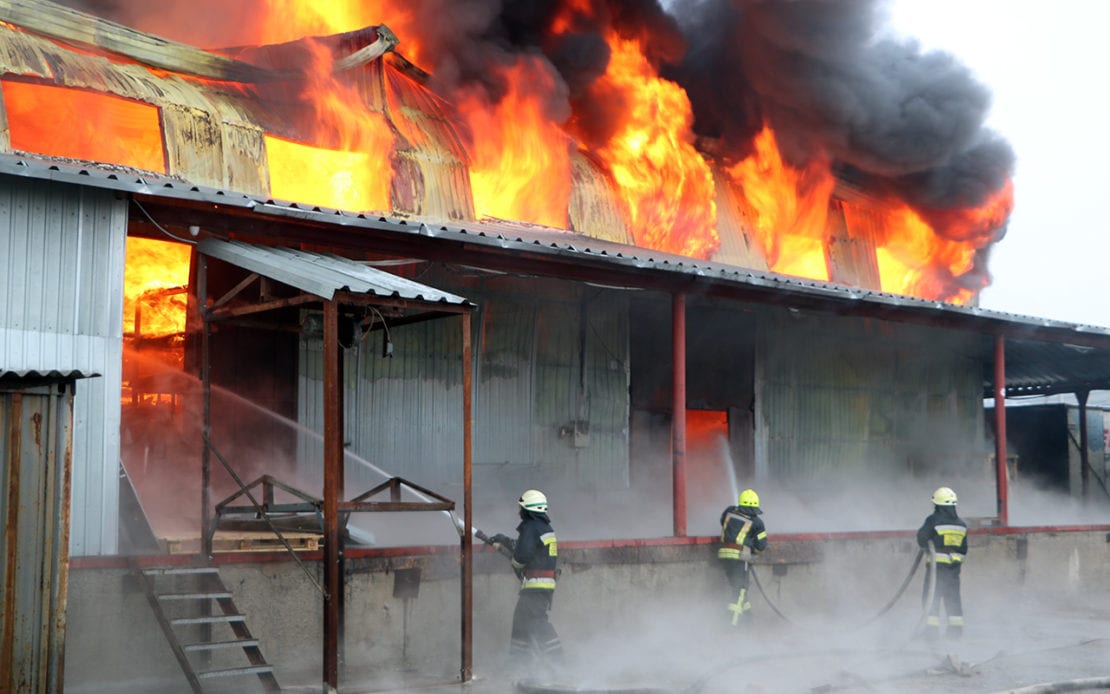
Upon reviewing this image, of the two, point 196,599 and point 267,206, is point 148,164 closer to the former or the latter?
point 267,206

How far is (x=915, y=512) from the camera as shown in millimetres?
16953

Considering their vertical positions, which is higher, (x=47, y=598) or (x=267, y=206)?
(x=267, y=206)

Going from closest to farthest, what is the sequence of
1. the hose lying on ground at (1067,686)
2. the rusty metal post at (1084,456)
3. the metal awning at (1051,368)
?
the hose lying on ground at (1067,686)
the metal awning at (1051,368)
the rusty metal post at (1084,456)

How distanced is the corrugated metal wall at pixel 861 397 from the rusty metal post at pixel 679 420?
13.0 feet

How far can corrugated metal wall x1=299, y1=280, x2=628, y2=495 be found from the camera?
37.7 ft

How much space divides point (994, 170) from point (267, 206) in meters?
17.3

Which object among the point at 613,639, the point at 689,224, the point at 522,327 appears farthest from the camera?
the point at 689,224

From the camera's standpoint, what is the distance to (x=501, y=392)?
12.8 meters

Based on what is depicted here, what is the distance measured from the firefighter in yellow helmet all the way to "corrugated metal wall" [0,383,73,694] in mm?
6709

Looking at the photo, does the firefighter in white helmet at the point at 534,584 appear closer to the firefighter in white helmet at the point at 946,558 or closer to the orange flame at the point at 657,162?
the firefighter in white helmet at the point at 946,558

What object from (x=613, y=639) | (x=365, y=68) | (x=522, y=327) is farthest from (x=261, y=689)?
(x=365, y=68)

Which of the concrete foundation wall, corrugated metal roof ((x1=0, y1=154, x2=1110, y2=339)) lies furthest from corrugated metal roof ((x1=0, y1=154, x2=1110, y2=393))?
the concrete foundation wall

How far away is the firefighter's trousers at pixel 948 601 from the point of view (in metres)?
11.0

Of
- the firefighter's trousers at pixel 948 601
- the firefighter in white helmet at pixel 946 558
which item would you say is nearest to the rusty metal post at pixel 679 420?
the firefighter in white helmet at pixel 946 558
